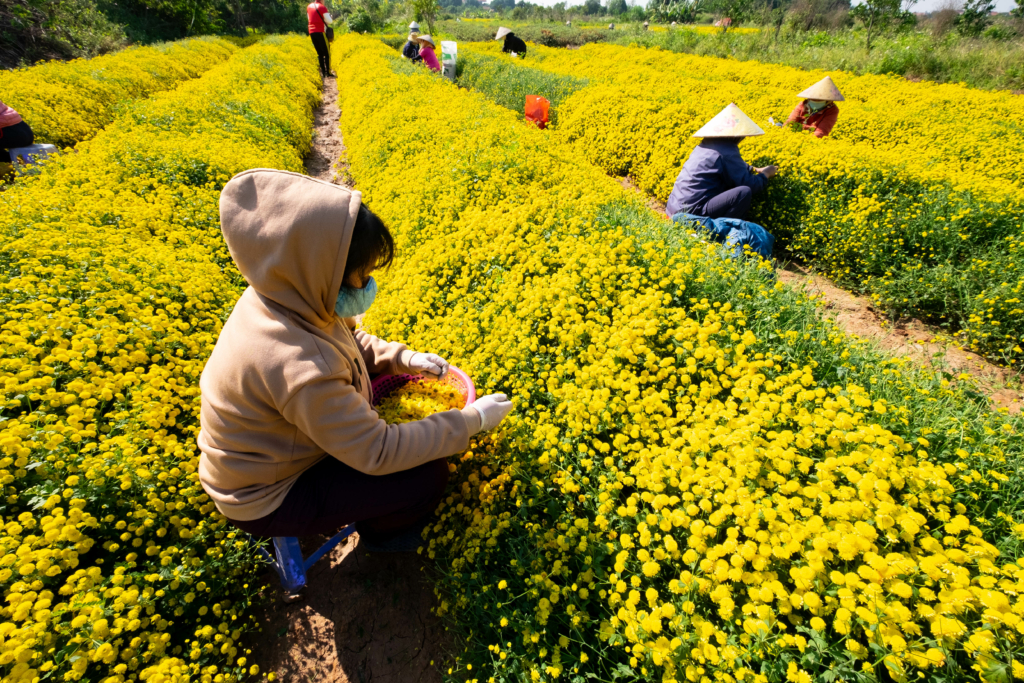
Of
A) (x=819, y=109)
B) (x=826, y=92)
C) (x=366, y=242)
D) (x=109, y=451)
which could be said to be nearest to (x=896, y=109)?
(x=819, y=109)

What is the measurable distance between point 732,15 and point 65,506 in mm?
49453

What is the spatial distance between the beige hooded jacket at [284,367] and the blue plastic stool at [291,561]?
16.5 inches

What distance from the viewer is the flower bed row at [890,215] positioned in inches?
179

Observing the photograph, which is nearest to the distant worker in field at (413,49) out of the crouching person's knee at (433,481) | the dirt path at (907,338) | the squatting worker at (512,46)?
the squatting worker at (512,46)

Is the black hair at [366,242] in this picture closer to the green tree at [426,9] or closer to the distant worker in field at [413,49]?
the distant worker in field at [413,49]

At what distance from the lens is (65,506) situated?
2.18 meters

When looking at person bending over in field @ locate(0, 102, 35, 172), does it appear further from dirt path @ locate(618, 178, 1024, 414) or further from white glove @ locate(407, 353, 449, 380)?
dirt path @ locate(618, 178, 1024, 414)

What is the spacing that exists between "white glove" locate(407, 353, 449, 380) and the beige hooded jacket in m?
0.59

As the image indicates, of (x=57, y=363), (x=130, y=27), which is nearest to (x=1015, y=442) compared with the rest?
(x=57, y=363)

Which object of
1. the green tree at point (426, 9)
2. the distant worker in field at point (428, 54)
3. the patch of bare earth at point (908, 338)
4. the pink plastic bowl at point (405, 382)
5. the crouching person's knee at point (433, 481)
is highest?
the green tree at point (426, 9)

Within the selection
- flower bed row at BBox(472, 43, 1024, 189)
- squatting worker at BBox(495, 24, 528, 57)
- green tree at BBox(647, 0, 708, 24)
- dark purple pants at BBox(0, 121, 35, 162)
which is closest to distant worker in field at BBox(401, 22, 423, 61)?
flower bed row at BBox(472, 43, 1024, 189)

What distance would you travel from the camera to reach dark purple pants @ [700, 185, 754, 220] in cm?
499

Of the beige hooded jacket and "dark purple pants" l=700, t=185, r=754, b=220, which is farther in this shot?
"dark purple pants" l=700, t=185, r=754, b=220

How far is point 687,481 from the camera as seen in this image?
1.90 meters
